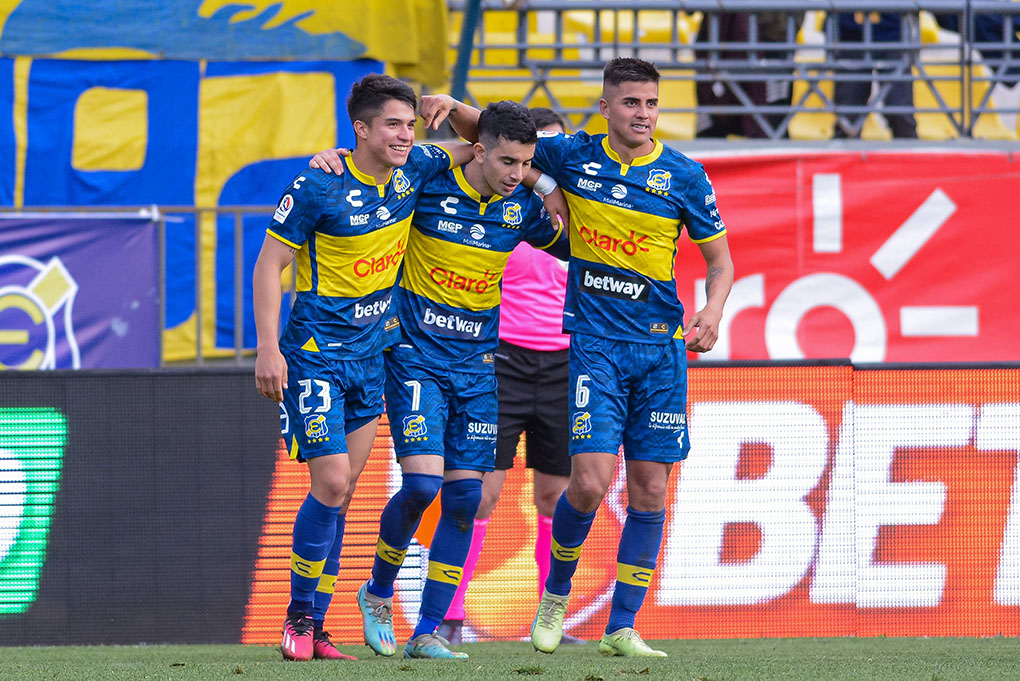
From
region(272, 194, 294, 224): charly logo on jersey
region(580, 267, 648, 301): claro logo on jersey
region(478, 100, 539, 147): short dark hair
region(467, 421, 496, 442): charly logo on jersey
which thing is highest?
region(478, 100, 539, 147): short dark hair

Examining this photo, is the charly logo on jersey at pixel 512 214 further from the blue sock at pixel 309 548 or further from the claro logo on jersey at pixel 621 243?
the blue sock at pixel 309 548

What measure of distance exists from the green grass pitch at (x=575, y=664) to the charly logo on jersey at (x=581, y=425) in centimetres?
88

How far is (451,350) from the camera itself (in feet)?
18.3

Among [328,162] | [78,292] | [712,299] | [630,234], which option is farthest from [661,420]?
[78,292]

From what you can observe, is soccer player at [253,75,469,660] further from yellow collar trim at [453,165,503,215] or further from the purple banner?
the purple banner

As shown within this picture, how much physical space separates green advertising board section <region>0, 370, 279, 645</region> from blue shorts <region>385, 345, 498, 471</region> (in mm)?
1564

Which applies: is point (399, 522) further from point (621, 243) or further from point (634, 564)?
point (621, 243)

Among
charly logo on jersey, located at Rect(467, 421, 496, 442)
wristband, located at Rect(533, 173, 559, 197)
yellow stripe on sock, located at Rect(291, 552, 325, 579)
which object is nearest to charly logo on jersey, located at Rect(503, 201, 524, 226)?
wristband, located at Rect(533, 173, 559, 197)

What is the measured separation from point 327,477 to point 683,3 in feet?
23.0

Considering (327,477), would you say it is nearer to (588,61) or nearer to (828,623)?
(828,623)

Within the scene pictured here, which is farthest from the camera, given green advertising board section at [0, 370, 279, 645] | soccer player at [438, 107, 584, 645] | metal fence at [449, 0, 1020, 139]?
metal fence at [449, 0, 1020, 139]

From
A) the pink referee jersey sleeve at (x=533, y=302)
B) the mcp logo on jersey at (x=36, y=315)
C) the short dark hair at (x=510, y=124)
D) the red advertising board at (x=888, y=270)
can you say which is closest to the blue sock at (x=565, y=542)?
the pink referee jersey sleeve at (x=533, y=302)

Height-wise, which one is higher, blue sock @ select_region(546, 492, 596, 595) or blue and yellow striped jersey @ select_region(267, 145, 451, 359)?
blue and yellow striped jersey @ select_region(267, 145, 451, 359)

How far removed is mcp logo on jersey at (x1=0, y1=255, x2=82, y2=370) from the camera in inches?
344
